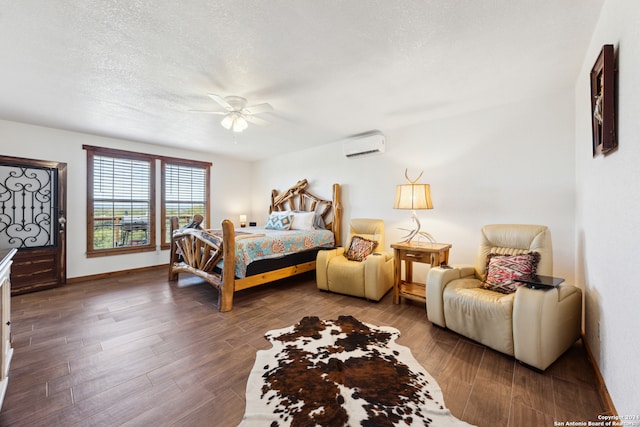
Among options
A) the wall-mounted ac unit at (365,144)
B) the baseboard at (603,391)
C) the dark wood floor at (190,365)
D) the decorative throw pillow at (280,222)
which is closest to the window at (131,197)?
the dark wood floor at (190,365)

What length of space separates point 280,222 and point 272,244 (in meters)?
1.16

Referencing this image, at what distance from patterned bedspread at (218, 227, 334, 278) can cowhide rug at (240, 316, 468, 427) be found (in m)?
1.05

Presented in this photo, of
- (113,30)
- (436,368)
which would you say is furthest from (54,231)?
(436,368)

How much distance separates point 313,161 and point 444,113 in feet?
8.26

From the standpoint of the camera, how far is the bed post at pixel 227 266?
283cm

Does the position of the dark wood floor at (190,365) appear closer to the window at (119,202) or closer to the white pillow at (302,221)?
the window at (119,202)

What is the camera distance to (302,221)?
4.47 m

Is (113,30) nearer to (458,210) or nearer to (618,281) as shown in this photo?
(618,281)

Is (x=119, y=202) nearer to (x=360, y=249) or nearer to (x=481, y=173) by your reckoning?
(x=360, y=249)

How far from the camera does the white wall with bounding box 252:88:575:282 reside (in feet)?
8.53

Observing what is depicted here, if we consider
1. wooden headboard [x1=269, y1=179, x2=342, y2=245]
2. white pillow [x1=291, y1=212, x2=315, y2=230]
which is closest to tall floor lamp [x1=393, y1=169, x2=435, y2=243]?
wooden headboard [x1=269, y1=179, x2=342, y2=245]

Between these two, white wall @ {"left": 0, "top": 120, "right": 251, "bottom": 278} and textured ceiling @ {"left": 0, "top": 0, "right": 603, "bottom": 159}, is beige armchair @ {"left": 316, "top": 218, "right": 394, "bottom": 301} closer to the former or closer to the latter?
textured ceiling @ {"left": 0, "top": 0, "right": 603, "bottom": 159}

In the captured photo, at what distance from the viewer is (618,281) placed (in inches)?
53.2

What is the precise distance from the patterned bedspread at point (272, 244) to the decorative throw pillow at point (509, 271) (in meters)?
2.42
